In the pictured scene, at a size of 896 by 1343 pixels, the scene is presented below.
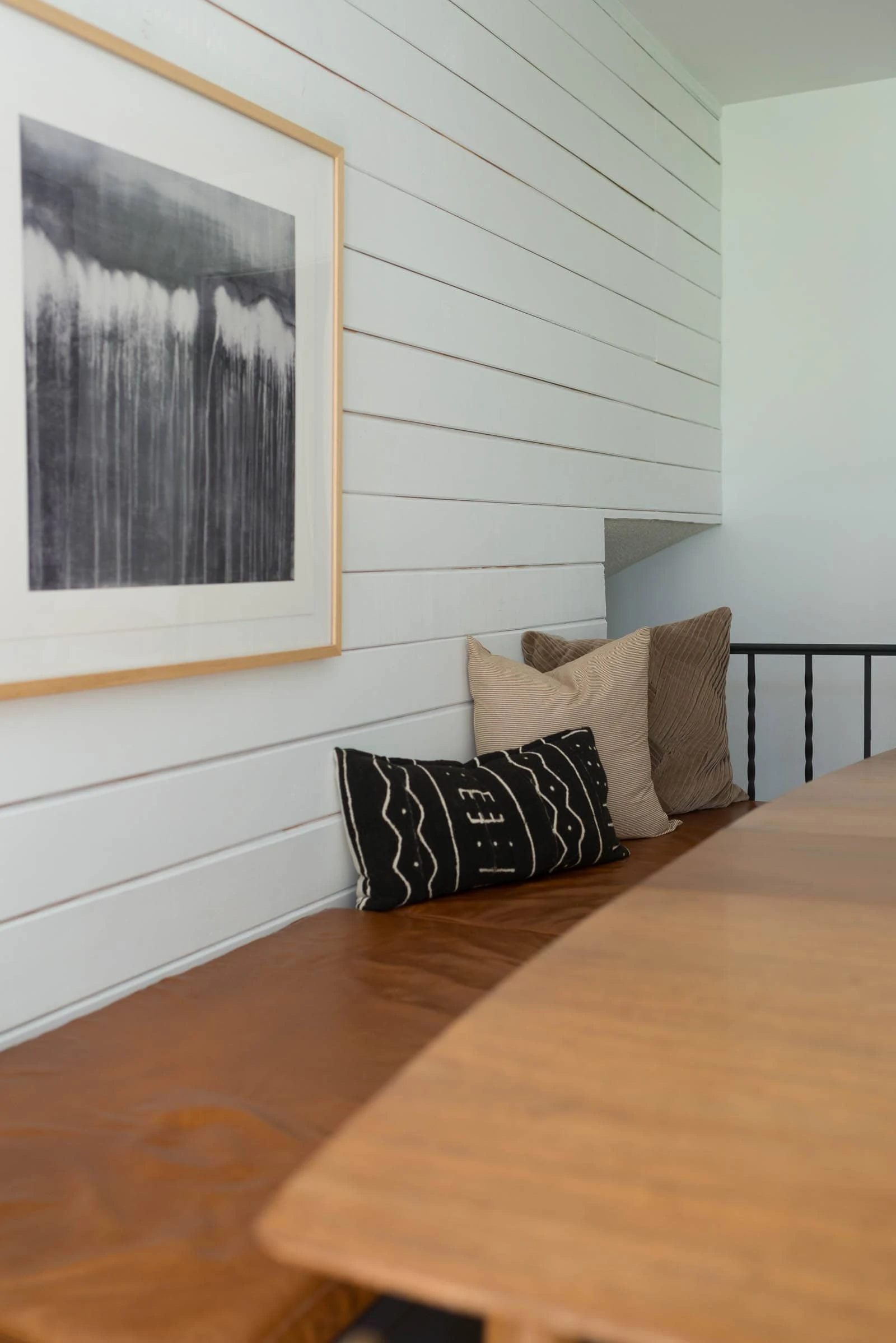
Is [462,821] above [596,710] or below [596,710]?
below

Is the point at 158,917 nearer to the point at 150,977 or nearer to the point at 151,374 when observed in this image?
the point at 150,977

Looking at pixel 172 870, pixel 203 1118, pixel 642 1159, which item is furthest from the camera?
pixel 172 870

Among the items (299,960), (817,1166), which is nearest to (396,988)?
(299,960)

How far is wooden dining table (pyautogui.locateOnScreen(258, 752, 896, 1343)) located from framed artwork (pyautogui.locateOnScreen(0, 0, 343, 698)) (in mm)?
848

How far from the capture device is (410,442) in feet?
7.35

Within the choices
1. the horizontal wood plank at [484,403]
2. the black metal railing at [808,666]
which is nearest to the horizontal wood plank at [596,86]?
the horizontal wood plank at [484,403]

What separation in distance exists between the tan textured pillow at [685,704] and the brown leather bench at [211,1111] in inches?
34.7

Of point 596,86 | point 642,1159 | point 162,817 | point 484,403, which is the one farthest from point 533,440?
point 642,1159

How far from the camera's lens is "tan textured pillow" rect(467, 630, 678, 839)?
243 centimetres

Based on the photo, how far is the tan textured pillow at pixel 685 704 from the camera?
275cm

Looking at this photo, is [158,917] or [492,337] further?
[492,337]

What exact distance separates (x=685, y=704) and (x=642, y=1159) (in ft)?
7.53

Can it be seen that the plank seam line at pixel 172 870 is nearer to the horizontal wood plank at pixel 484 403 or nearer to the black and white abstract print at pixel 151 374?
the black and white abstract print at pixel 151 374

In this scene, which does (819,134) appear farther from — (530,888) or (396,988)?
A: (396,988)
